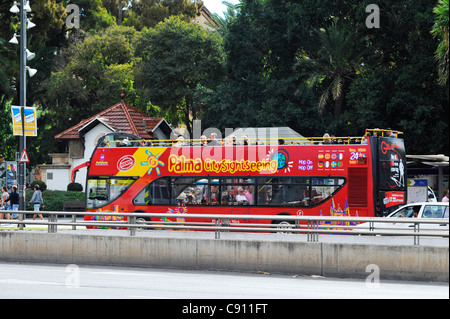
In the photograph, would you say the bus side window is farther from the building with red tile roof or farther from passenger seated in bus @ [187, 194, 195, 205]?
the building with red tile roof

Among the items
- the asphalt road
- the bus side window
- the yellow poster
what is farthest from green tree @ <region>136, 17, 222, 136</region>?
the asphalt road

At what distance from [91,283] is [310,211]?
12161mm

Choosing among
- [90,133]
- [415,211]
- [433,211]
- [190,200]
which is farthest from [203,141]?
[90,133]

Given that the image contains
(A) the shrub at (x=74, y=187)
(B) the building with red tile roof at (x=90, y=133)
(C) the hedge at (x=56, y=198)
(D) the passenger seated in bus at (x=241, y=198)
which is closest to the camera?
(D) the passenger seated in bus at (x=241, y=198)

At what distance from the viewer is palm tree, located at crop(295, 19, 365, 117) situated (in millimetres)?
41778

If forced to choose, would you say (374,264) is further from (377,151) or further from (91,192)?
(91,192)

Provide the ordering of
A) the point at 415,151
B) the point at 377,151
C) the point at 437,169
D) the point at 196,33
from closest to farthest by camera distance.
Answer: the point at 377,151 < the point at 437,169 < the point at 415,151 < the point at 196,33

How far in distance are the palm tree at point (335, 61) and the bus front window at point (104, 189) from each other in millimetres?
17433

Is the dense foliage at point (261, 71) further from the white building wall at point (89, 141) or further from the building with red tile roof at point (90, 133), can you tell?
the white building wall at point (89, 141)

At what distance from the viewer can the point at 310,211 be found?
80.8 ft

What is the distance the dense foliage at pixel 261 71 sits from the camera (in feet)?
129

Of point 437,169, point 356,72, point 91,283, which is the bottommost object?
point 91,283

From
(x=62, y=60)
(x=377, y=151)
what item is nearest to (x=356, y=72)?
(x=377, y=151)

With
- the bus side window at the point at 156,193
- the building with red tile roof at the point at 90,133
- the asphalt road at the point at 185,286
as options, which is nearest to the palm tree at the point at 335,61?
the building with red tile roof at the point at 90,133
